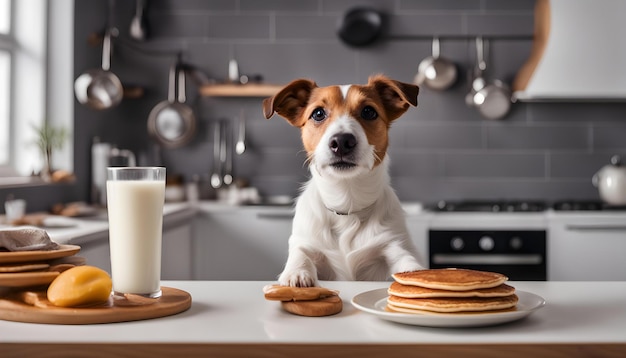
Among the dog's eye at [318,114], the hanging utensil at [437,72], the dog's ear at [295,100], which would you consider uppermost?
the hanging utensil at [437,72]

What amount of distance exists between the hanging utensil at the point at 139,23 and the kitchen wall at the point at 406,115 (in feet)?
0.22

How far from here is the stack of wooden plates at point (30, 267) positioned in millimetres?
1020

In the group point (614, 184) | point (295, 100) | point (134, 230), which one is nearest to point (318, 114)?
point (295, 100)

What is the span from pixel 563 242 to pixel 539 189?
0.79m

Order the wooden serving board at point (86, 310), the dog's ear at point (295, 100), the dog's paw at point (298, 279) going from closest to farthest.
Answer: the wooden serving board at point (86, 310) → the dog's paw at point (298, 279) → the dog's ear at point (295, 100)

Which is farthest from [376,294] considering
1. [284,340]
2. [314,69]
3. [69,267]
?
[314,69]

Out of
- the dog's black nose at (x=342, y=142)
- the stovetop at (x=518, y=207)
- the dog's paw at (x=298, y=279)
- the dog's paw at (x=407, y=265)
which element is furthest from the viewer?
the stovetop at (x=518, y=207)

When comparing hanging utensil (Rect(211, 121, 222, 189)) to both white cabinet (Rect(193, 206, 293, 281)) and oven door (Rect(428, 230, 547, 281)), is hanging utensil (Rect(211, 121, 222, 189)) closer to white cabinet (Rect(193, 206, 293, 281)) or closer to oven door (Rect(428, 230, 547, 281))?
white cabinet (Rect(193, 206, 293, 281))

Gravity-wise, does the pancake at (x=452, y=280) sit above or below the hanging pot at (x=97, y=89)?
below

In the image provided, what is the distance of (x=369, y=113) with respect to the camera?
1.75m

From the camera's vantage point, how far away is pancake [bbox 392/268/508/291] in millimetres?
920

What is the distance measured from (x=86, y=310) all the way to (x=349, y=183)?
92 cm

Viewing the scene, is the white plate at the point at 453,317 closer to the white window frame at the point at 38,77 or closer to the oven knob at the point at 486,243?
the oven knob at the point at 486,243

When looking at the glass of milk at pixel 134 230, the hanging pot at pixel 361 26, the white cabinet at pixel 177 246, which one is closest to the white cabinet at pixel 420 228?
the white cabinet at pixel 177 246
